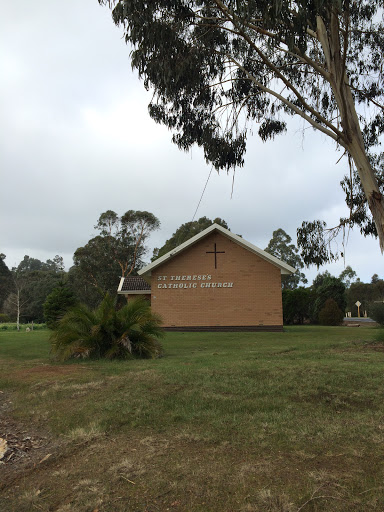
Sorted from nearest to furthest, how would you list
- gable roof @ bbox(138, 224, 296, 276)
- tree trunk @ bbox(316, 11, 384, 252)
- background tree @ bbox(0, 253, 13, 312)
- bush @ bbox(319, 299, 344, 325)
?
tree trunk @ bbox(316, 11, 384, 252), gable roof @ bbox(138, 224, 296, 276), bush @ bbox(319, 299, 344, 325), background tree @ bbox(0, 253, 13, 312)

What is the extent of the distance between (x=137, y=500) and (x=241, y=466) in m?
0.89

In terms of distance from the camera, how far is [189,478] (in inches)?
130

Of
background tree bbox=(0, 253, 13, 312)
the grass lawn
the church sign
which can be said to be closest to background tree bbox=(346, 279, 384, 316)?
the church sign

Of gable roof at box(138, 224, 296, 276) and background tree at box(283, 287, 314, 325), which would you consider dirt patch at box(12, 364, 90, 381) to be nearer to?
gable roof at box(138, 224, 296, 276)

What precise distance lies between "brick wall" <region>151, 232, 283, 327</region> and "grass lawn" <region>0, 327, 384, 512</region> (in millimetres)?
15048

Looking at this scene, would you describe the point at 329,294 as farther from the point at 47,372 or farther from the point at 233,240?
the point at 47,372

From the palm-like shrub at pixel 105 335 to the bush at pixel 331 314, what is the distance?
26.6 meters

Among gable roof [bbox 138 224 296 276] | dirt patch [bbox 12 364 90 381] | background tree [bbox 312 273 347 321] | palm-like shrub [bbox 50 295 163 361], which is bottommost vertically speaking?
dirt patch [bbox 12 364 90 381]

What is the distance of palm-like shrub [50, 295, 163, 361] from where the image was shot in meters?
10.5

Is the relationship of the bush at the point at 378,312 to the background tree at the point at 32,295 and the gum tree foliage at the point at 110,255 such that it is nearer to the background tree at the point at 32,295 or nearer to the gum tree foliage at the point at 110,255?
the gum tree foliage at the point at 110,255

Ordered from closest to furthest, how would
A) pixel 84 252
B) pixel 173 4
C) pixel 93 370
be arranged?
pixel 93 370 < pixel 173 4 < pixel 84 252

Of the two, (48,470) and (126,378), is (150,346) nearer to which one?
(126,378)

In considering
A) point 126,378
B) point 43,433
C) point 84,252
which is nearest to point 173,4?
point 126,378

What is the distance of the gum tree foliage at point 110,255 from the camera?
4678cm
